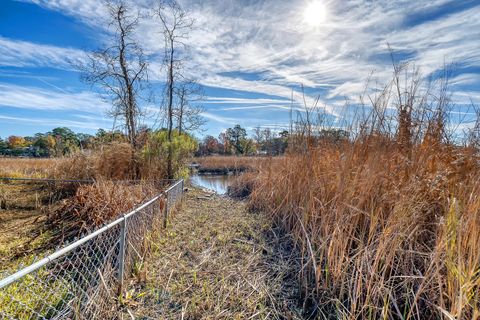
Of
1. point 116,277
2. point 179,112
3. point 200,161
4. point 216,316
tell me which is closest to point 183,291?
point 216,316

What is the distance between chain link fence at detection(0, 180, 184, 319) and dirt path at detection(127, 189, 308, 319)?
0.56 ft

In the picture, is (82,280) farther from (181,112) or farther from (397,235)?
(181,112)

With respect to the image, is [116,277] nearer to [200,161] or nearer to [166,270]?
[166,270]

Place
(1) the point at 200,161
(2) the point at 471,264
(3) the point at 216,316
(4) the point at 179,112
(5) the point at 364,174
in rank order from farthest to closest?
(1) the point at 200,161, (4) the point at 179,112, (5) the point at 364,174, (3) the point at 216,316, (2) the point at 471,264

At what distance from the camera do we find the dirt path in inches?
64.9

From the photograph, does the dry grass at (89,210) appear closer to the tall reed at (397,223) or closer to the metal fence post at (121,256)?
the metal fence post at (121,256)

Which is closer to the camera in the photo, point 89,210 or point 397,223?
point 397,223

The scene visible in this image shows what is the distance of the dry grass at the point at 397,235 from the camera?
1281 mm

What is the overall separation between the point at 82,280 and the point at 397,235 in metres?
2.21

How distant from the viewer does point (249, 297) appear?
177cm

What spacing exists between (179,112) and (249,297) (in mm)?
6520

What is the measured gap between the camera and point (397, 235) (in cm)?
154

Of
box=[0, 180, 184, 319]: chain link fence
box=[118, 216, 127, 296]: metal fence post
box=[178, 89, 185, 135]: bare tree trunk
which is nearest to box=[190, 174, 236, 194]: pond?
box=[178, 89, 185, 135]: bare tree trunk

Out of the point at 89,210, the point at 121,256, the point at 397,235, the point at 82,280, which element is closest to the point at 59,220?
the point at 89,210
